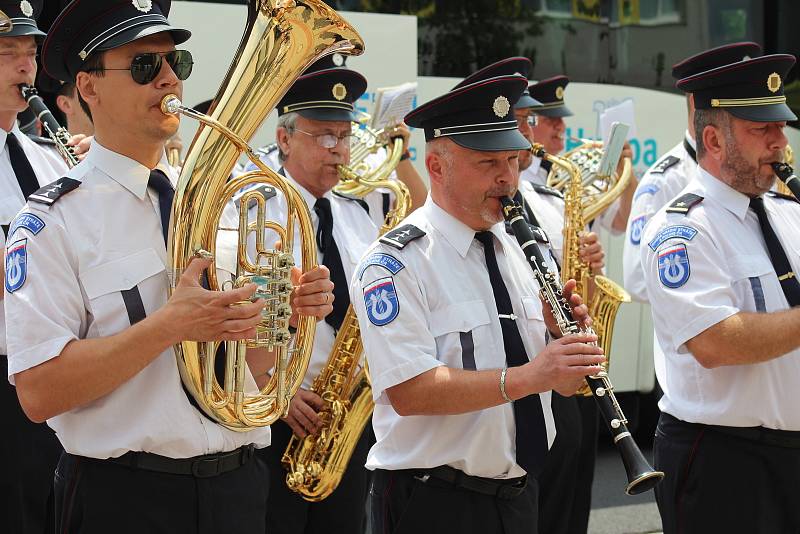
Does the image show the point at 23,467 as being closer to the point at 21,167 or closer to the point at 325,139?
the point at 21,167

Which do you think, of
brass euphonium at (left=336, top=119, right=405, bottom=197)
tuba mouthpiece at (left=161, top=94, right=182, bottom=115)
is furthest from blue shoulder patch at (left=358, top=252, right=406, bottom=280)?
brass euphonium at (left=336, top=119, right=405, bottom=197)

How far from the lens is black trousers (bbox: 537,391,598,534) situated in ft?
17.1

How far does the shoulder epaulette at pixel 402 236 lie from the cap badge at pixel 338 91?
147cm

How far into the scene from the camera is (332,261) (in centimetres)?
462

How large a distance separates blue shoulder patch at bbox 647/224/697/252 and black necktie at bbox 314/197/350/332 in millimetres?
1285

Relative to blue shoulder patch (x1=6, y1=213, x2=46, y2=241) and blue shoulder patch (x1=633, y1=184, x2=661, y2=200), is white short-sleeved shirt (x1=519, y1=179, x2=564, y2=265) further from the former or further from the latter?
blue shoulder patch (x1=6, y1=213, x2=46, y2=241)

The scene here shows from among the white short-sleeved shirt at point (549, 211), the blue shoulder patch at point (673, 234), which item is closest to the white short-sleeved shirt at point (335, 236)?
the white short-sleeved shirt at point (549, 211)

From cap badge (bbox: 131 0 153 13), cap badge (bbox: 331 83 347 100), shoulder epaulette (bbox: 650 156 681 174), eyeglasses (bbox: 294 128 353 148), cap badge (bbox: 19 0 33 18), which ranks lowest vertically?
shoulder epaulette (bbox: 650 156 681 174)

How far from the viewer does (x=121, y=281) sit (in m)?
2.83

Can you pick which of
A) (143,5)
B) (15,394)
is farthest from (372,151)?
(143,5)

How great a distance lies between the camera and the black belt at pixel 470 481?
10.9 feet

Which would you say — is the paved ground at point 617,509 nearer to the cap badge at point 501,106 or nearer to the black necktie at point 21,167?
the cap badge at point 501,106

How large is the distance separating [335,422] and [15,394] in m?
1.22

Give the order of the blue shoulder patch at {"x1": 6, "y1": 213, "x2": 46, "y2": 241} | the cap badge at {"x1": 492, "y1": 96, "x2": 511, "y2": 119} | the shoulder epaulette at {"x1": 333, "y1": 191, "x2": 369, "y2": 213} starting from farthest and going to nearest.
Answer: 1. the shoulder epaulette at {"x1": 333, "y1": 191, "x2": 369, "y2": 213}
2. the cap badge at {"x1": 492, "y1": 96, "x2": 511, "y2": 119}
3. the blue shoulder patch at {"x1": 6, "y1": 213, "x2": 46, "y2": 241}
